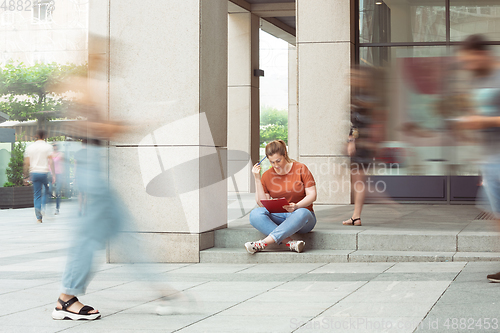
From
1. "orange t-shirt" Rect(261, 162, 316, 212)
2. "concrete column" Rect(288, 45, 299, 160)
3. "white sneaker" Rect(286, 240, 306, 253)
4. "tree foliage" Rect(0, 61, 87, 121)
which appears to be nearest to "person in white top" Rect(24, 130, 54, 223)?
"orange t-shirt" Rect(261, 162, 316, 212)

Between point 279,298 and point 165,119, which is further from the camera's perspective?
point 165,119

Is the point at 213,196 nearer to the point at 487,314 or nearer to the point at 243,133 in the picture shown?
the point at 487,314

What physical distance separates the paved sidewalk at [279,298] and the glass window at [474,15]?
6827 mm

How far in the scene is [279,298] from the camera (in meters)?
4.73

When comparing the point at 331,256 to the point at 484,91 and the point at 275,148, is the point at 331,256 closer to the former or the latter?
the point at 275,148

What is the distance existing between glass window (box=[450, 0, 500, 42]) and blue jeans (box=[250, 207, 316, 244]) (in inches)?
256

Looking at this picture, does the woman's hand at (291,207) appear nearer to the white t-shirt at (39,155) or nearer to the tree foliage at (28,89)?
the white t-shirt at (39,155)

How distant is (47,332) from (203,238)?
10.2ft

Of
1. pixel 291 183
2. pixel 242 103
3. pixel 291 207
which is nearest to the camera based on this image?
pixel 291 207

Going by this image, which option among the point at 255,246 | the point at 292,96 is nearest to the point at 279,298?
the point at 255,246

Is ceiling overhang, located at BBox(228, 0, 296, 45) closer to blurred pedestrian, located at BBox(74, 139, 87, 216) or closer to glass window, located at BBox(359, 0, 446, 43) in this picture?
glass window, located at BBox(359, 0, 446, 43)

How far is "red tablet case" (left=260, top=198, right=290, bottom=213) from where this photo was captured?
21.2ft

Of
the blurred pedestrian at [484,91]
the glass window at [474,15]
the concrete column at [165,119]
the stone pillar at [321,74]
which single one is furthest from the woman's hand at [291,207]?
the glass window at [474,15]

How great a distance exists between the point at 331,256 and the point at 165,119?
2472 mm
